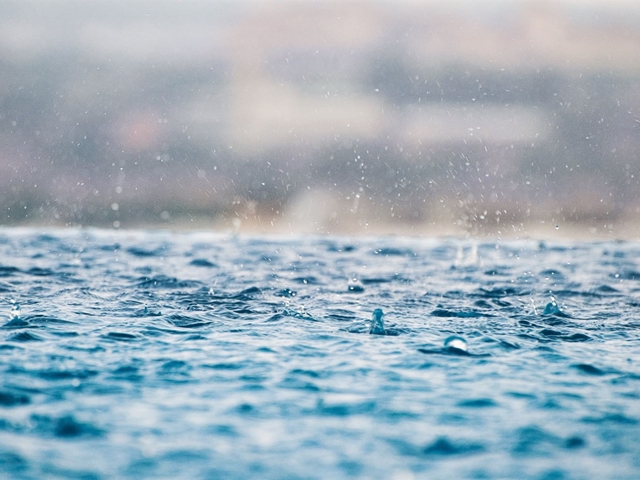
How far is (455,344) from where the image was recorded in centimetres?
998

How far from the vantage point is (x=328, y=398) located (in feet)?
24.3

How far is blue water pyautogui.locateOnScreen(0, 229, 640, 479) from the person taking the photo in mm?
5719

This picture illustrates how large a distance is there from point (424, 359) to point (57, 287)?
32.4 ft

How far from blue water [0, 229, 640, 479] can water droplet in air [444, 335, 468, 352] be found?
1.7 inches

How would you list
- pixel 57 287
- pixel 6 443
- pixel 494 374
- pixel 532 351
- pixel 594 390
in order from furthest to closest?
pixel 57 287 → pixel 532 351 → pixel 494 374 → pixel 594 390 → pixel 6 443

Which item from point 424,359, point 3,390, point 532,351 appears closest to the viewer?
point 3,390

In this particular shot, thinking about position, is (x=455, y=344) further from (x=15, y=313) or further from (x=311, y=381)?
(x=15, y=313)

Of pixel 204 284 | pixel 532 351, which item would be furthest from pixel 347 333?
pixel 204 284

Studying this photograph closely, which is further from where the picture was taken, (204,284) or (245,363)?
(204,284)

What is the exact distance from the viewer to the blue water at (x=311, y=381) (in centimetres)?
572

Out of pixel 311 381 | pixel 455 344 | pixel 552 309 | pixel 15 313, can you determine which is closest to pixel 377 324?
pixel 455 344

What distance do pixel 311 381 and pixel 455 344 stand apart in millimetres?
2801

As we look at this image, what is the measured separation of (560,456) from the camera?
5867 mm

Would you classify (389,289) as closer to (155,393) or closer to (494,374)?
(494,374)
